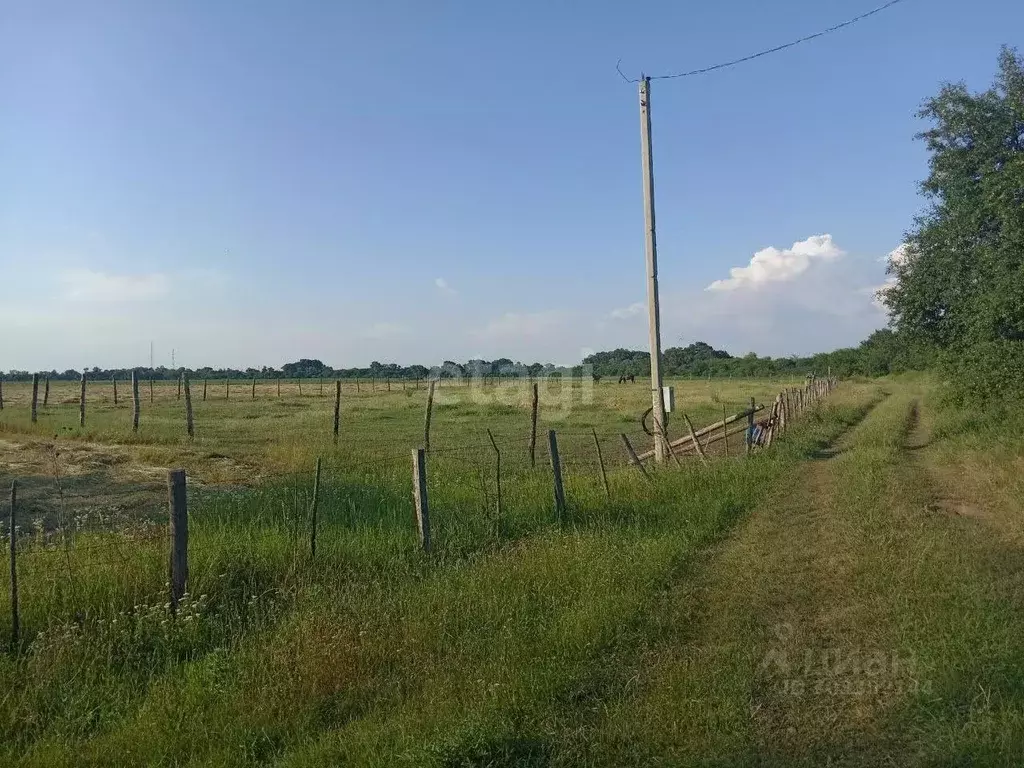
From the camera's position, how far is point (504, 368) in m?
46.1

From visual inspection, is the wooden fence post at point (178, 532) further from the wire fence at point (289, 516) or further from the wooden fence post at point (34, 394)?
the wooden fence post at point (34, 394)

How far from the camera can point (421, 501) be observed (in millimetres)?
7758

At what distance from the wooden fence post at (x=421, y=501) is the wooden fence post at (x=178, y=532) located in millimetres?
2312

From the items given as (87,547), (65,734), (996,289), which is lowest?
(65,734)

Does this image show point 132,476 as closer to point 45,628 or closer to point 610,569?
point 45,628

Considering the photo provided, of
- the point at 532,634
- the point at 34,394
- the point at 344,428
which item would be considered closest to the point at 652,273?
the point at 532,634

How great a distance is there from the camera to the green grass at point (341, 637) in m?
4.20

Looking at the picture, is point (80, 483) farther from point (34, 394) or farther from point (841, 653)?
point (34, 394)

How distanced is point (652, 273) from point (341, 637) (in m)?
10.5

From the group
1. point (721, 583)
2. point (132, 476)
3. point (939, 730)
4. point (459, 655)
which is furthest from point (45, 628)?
point (132, 476)

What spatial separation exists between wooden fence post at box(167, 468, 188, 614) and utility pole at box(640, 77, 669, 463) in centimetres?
931

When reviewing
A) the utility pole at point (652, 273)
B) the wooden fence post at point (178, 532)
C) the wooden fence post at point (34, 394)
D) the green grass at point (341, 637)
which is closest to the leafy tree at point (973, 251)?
the utility pole at point (652, 273)

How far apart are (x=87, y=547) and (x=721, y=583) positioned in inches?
214

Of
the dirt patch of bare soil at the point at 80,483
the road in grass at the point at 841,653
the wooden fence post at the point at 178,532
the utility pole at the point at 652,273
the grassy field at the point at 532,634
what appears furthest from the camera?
the utility pole at the point at 652,273
